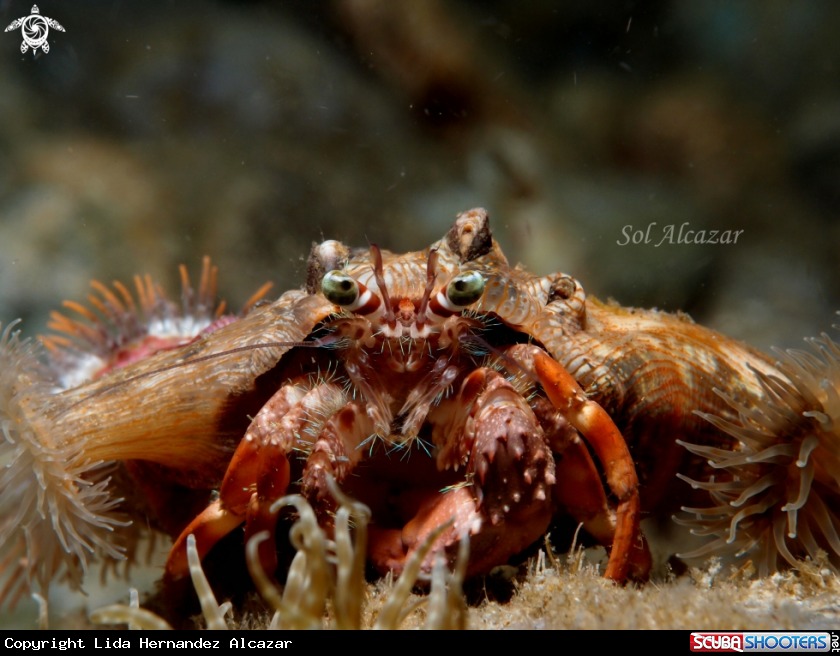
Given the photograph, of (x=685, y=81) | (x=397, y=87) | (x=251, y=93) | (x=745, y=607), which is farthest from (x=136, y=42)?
(x=745, y=607)

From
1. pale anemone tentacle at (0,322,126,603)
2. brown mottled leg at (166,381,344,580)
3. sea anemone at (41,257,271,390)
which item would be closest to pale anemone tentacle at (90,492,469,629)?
brown mottled leg at (166,381,344,580)

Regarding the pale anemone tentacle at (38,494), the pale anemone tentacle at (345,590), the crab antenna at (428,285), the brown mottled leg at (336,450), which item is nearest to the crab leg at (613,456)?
the crab antenna at (428,285)

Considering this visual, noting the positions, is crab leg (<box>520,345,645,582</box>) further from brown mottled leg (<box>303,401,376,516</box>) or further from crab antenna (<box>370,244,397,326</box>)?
brown mottled leg (<box>303,401,376,516</box>)

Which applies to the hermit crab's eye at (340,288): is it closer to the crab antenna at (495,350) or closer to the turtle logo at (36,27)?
the crab antenna at (495,350)

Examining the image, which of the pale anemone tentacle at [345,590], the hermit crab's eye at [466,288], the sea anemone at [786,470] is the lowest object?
the pale anemone tentacle at [345,590]

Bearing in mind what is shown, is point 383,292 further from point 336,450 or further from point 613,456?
point 613,456

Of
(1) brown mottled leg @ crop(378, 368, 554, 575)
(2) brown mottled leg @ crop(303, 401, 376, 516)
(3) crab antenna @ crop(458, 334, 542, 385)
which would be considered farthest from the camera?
(3) crab antenna @ crop(458, 334, 542, 385)

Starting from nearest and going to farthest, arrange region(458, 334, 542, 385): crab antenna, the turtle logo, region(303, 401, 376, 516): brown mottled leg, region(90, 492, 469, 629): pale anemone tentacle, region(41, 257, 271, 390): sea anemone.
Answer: region(90, 492, 469, 629): pale anemone tentacle < region(303, 401, 376, 516): brown mottled leg < region(458, 334, 542, 385): crab antenna < region(41, 257, 271, 390): sea anemone < the turtle logo
